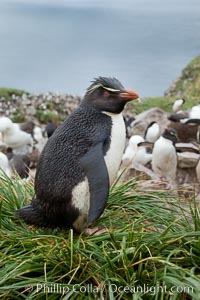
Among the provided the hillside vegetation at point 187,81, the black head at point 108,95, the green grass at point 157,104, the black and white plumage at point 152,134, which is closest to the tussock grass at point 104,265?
the black head at point 108,95

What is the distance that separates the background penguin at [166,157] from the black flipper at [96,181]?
14.0 feet

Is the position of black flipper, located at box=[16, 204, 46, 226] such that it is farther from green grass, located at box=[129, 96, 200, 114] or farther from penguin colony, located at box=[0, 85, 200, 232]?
green grass, located at box=[129, 96, 200, 114]

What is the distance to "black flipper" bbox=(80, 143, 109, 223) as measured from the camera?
2.80 meters

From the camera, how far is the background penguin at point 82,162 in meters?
2.88

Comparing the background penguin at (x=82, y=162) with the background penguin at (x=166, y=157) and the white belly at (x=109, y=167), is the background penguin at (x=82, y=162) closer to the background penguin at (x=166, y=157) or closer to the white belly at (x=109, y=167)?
the white belly at (x=109, y=167)

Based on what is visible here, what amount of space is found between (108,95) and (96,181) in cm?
56

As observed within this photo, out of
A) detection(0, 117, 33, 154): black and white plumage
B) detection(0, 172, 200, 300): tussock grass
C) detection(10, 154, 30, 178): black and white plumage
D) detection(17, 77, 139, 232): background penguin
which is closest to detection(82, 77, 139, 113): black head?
detection(17, 77, 139, 232): background penguin

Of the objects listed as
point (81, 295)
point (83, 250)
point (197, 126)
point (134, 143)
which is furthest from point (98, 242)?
point (197, 126)

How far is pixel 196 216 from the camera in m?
2.88

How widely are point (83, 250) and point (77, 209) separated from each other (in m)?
0.40

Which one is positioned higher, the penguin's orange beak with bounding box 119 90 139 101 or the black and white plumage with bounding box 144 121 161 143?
the penguin's orange beak with bounding box 119 90 139 101

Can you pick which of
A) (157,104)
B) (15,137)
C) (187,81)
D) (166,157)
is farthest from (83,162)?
(187,81)

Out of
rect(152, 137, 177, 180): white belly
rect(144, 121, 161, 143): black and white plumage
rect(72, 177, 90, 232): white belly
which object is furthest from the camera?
rect(144, 121, 161, 143): black and white plumage

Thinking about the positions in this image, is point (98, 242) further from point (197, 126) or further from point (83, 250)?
point (197, 126)
